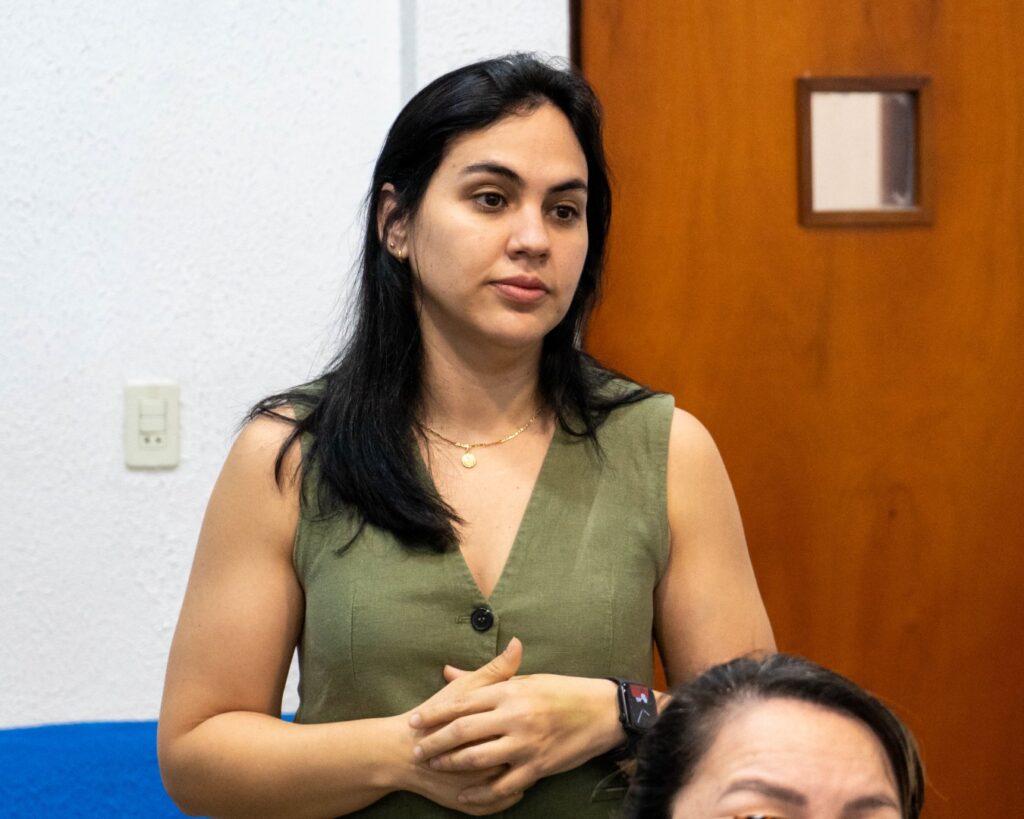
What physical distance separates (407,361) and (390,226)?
0.16 m

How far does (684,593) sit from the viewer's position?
1482mm

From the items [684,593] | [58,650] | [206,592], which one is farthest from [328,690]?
[58,650]

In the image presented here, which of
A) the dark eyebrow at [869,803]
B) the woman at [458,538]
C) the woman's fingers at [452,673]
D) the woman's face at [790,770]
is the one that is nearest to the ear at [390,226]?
the woman at [458,538]

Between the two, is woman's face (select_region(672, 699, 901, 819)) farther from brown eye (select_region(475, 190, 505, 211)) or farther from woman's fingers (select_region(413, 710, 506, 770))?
brown eye (select_region(475, 190, 505, 211))

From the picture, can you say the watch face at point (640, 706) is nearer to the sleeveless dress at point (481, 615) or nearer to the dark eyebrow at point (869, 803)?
the sleeveless dress at point (481, 615)

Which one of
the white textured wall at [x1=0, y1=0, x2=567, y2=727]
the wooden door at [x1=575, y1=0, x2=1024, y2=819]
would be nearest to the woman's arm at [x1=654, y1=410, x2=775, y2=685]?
the wooden door at [x1=575, y1=0, x2=1024, y2=819]

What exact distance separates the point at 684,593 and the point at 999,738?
1.02 meters

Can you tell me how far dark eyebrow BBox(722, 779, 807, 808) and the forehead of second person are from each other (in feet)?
2.40

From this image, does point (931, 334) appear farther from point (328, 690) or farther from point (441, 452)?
point (328, 690)

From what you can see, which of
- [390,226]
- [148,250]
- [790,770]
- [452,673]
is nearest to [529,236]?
[390,226]

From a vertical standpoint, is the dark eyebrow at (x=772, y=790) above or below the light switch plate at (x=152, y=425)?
below

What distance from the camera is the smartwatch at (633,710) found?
1353 millimetres

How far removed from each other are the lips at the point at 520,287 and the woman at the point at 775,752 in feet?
1.65

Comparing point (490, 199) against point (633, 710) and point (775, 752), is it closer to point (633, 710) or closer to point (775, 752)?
point (633, 710)
